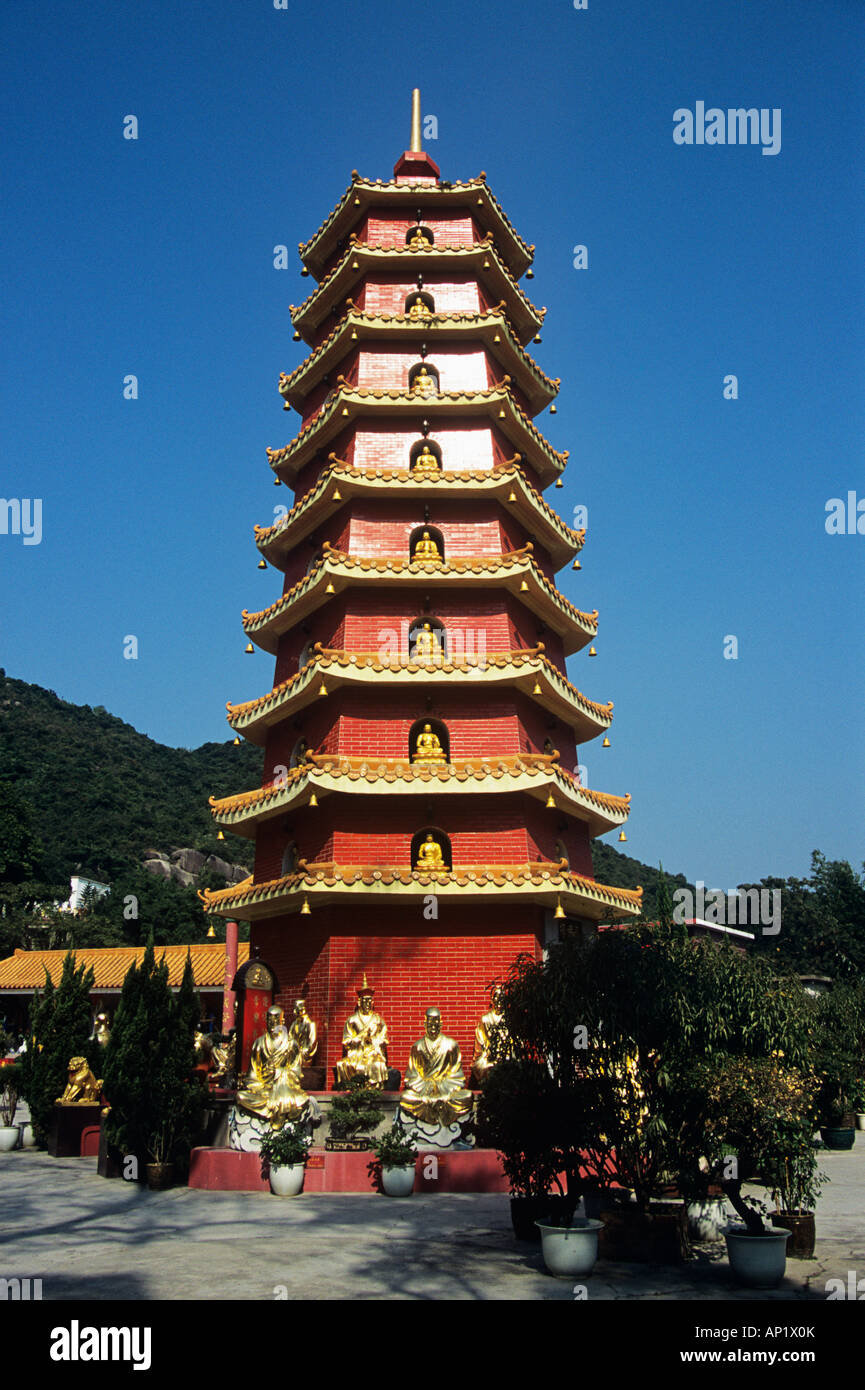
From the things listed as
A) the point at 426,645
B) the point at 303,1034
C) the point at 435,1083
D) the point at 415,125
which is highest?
the point at 415,125

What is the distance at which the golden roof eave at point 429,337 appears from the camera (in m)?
21.9

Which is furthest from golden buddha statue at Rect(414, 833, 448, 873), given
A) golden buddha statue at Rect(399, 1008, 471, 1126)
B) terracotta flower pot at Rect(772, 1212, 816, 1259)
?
terracotta flower pot at Rect(772, 1212, 816, 1259)

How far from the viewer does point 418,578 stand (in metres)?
19.6

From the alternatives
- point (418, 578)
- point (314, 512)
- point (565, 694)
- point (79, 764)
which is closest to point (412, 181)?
point (314, 512)

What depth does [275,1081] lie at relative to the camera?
47.9 feet

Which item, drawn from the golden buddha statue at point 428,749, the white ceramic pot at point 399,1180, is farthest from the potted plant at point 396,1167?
the golden buddha statue at point 428,749

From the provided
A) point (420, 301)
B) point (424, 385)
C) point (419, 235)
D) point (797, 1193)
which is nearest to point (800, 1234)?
point (797, 1193)

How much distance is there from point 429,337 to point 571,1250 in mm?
18778

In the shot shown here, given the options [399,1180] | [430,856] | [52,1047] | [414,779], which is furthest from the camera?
[52,1047]

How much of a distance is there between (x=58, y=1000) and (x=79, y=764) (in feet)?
237

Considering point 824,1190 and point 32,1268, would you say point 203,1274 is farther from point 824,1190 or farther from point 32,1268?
point 824,1190

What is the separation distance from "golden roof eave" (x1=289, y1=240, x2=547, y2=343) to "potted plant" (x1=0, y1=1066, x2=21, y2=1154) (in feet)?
60.6

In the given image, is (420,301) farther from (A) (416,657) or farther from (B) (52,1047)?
(B) (52,1047)

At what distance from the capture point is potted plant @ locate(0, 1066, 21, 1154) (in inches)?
791
